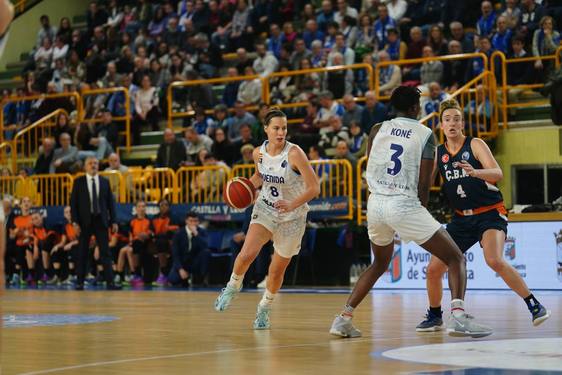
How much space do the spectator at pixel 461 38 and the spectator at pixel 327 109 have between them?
2.64 meters

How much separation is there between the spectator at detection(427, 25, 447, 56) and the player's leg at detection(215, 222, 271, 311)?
12408mm

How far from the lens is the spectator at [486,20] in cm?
2211

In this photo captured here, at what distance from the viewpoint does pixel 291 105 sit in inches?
942

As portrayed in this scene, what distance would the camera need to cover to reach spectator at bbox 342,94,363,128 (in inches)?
847

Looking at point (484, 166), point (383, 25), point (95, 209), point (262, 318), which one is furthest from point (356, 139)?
point (484, 166)

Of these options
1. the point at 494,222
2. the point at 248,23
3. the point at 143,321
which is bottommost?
the point at 143,321

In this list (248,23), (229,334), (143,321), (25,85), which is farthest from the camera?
(25,85)

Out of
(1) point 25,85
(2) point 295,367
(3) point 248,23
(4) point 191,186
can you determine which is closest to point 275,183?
(2) point 295,367

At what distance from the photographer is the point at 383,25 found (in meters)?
23.7

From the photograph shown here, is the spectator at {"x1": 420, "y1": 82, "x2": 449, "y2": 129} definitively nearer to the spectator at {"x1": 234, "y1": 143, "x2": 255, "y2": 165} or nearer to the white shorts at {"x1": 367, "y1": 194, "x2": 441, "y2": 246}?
the spectator at {"x1": 234, "y1": 143, "x2": 255, "y2": 165}

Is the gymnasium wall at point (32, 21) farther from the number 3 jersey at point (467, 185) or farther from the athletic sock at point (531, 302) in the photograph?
the athletic sock at point (531, 302)

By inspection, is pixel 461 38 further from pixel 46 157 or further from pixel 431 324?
pixel 431 324

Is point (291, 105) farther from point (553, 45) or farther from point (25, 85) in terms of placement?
point (25, 85)

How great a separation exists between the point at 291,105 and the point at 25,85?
9.70 m
